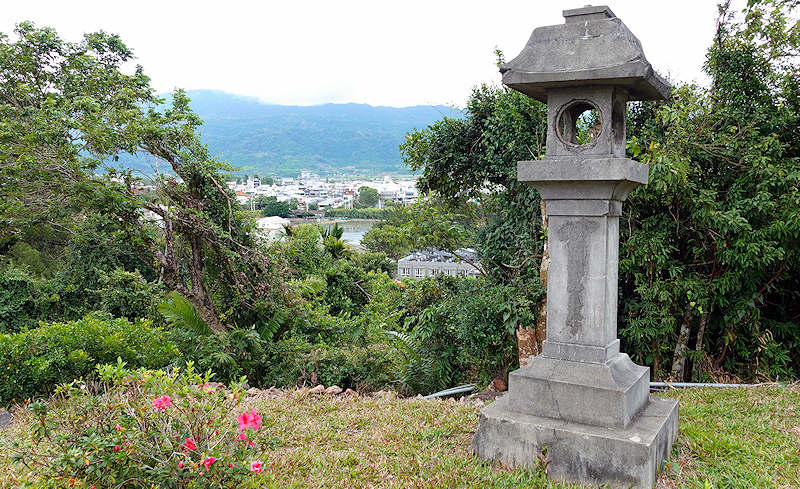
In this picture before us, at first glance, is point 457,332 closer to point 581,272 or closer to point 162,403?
point 581,272

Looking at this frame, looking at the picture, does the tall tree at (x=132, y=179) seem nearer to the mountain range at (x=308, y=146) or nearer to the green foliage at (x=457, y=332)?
the green foliage at (x=457, y=332)

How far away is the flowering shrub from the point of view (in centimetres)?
287

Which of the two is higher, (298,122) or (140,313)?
(298,122)

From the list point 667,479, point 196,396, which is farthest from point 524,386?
point 196,396

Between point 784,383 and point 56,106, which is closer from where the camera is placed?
point 784,383

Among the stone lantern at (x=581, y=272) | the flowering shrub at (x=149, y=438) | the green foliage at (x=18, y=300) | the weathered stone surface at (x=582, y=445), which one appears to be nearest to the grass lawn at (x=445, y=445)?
the weathered stone surface at (x=582, y=445)

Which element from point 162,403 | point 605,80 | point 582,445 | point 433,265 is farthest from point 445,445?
point 433,265

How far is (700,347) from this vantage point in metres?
6.33

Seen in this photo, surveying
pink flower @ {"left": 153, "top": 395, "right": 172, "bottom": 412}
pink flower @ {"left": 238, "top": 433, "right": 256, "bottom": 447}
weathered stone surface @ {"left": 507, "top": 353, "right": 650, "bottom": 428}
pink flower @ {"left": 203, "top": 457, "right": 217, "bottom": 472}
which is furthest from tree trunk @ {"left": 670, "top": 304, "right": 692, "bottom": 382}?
pink flower @ {"left": 153, "top": 395, "right": 172, "bottom": 412}

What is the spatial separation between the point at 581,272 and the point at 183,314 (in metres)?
6.69

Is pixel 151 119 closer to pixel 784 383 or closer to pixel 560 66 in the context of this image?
pixel 560 66

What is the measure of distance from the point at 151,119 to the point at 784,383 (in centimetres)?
899

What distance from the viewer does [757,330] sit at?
6078mm

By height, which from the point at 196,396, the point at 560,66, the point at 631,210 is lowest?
the point at 196,396
